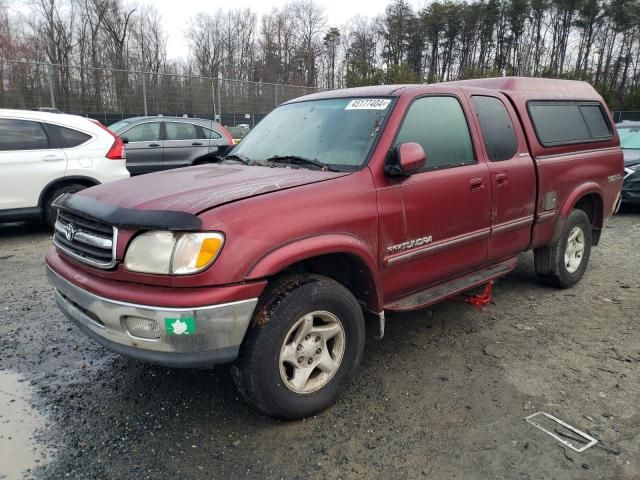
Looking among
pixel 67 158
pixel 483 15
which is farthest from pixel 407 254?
pixel 483 15

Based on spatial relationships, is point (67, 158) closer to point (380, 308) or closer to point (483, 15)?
point (380, 308)

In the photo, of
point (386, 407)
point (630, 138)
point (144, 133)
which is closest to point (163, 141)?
point (144, 133)

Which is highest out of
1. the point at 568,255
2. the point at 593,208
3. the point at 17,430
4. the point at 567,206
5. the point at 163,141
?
the point at 163,141

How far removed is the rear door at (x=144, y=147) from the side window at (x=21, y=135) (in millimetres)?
3408

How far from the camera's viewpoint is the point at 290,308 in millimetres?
2637

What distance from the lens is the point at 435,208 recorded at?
11.3 feet

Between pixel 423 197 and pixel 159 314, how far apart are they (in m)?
1.85

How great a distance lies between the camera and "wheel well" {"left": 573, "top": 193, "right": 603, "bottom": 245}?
522cm

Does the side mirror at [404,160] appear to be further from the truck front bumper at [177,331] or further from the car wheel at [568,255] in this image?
the car wheel at [568,255]

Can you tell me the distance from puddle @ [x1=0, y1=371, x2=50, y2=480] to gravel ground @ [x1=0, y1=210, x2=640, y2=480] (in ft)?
0.04

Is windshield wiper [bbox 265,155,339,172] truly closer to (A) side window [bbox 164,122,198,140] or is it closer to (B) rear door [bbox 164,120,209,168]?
(B) rear door [bbox 164,120,209,168]

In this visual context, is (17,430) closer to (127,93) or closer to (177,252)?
(177,252)

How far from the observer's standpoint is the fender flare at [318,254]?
2516 mm

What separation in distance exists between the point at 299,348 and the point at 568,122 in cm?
369
